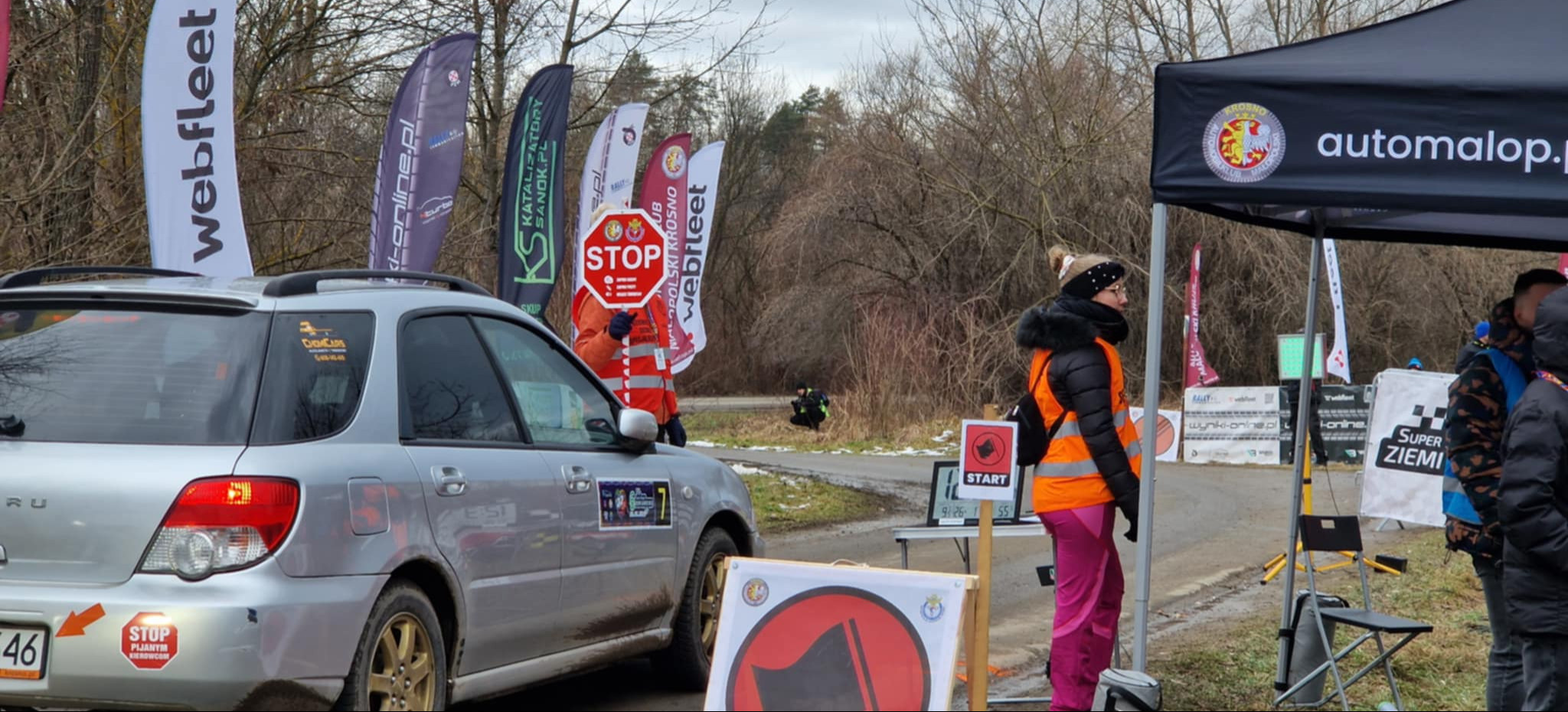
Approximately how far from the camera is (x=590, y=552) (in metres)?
6.32

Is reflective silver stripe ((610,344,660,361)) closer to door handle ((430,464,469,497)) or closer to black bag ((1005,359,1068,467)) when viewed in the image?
black bag ((1005,359,1068,467))

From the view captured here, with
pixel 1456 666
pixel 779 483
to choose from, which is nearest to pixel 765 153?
pixel 779 483

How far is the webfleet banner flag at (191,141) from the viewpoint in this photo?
9.38m

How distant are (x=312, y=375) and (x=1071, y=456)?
9.86ft

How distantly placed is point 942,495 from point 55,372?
13.2 ft

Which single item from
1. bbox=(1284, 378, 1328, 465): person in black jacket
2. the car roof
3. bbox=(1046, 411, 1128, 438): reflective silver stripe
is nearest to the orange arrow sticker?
the car roof

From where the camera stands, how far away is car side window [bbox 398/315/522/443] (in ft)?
18.6

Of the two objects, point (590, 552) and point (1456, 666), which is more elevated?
point (590, 552)

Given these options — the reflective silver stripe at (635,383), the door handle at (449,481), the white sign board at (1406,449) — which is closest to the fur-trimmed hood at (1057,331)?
the door handle at (449,481)

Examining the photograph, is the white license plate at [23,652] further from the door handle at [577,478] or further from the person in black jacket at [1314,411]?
the person in black jacket at [1314,411]

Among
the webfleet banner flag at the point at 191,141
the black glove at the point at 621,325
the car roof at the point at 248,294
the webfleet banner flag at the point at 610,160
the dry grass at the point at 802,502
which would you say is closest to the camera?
the car roof at the point at 248,294

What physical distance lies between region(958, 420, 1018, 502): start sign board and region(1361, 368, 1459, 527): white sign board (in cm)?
804

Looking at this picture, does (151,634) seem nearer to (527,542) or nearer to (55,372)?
(55,372)

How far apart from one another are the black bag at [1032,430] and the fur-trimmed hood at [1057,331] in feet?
0.42
